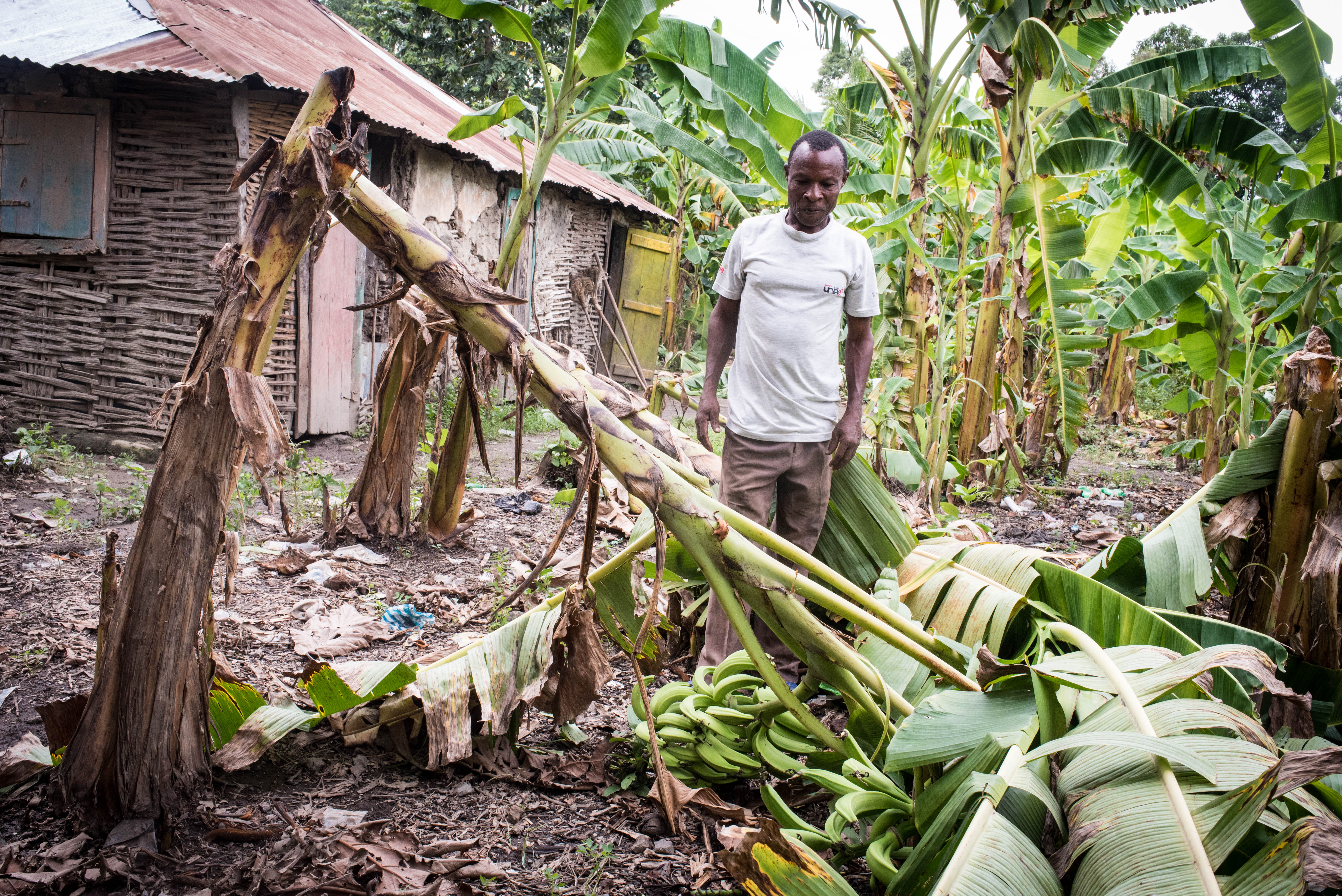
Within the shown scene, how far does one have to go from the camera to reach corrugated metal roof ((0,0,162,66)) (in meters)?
5.61

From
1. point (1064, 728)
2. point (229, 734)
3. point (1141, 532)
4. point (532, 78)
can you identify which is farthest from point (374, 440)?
point (532, 78)

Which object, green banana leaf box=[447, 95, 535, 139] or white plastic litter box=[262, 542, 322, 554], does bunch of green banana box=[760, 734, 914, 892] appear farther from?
green banana leaf box=[447, 95, 535, 139]

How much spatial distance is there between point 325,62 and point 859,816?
7968 millimetres

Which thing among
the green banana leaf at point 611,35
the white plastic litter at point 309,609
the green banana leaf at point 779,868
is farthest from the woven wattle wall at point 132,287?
the green banana leaf at point 779,868

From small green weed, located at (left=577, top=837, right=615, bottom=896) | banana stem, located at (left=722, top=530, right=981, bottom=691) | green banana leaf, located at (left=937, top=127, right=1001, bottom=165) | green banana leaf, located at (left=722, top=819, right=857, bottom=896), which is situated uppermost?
green banana leaf, located at (left=937, top=127, right=1001, bottom=165)

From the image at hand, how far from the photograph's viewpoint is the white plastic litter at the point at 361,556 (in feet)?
14.7

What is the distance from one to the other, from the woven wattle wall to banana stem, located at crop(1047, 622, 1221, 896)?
6.20m

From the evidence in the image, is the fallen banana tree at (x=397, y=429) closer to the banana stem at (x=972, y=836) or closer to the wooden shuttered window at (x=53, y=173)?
the wooden shuttered window at (x=53, y=173)

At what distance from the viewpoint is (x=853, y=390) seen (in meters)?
3.15

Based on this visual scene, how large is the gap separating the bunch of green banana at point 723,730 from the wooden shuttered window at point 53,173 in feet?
19.6

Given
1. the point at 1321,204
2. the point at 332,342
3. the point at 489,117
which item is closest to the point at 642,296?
the point at 332,342

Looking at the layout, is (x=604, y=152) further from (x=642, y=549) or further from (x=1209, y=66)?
(x=642, y=549)

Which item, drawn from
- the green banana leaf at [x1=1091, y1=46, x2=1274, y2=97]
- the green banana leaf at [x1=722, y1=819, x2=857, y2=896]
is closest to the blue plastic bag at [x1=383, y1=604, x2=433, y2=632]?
the green banana leaf at [x1=722, y1=819, x2=857, y2=896]

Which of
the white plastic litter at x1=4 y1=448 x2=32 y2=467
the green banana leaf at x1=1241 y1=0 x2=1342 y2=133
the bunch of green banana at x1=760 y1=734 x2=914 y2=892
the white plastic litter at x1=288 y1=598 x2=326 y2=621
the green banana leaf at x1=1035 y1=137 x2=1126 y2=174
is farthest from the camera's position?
the green banana leaf at x1=1035 y1=137 x2=1126 y2=174
